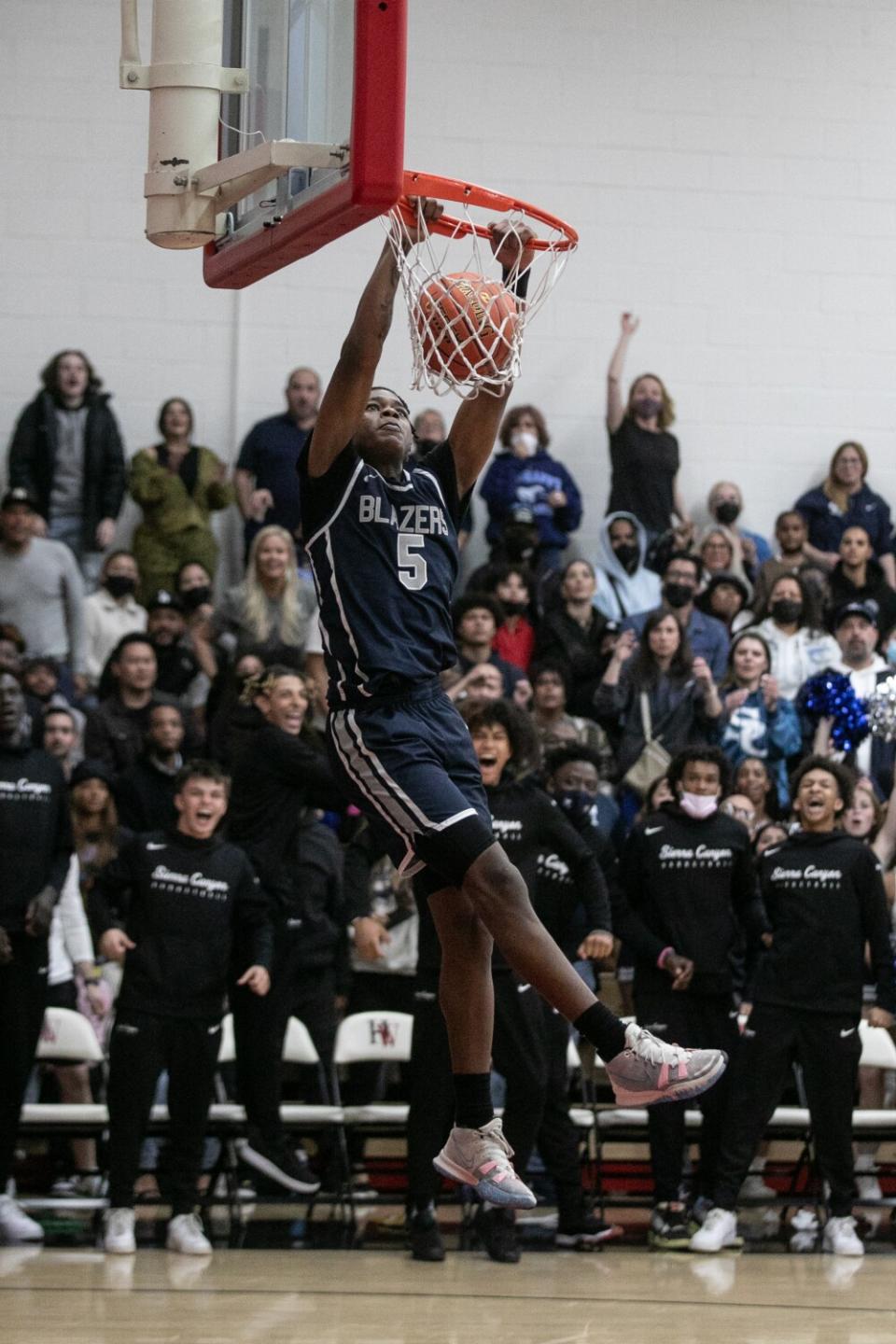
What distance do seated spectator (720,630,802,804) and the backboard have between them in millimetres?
6536

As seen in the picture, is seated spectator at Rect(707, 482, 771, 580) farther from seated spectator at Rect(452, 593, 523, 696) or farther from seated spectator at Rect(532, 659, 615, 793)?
seated spectator at Rect(452, 593, 523, 696)

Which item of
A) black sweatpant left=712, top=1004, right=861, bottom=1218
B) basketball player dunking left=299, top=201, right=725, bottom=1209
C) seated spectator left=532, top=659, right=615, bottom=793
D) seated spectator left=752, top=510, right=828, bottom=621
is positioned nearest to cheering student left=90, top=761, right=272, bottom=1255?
black sweatpant left=712, top=1004, right=861, bottom=1218

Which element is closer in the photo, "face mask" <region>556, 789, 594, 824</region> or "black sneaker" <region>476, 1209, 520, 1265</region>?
"black sneaker" <region>476, 1209, 520, 1265</region>

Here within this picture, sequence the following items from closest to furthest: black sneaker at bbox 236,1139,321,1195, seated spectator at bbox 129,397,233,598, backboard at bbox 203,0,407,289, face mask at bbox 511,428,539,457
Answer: backboard at bbox 203,0,407,289 < black sneaker at bbox 236,1139,321,1195 < seated spectator at bbox 129,397,233,598 < face mask at bbox 511,428,539,457

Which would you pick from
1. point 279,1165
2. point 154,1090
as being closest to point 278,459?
point 279,1165

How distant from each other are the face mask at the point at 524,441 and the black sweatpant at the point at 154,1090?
631 cm

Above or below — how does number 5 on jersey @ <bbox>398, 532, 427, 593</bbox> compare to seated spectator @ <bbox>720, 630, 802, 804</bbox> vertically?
above

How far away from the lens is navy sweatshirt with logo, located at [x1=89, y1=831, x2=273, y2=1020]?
8.98 metres

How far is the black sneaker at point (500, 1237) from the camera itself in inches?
338

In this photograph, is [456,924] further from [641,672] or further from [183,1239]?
[641,672]

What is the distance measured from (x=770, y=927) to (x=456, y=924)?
4.19m

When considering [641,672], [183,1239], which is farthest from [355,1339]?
[641,672]

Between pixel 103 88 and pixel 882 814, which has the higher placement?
pixel 103 88

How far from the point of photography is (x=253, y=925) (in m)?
9.25
